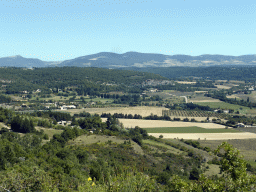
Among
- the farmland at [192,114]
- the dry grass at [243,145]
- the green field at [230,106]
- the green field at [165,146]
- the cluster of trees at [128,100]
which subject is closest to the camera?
the green field at [165,146]

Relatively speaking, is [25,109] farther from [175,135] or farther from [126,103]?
[175,135]

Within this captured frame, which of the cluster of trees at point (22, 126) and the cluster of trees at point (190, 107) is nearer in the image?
the cluster of trees at point (22, 126)

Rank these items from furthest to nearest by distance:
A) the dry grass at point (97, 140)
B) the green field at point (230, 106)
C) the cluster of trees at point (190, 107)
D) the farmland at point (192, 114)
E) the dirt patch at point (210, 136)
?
the cluster of trees at point (190, 107), the green field at point (230, 106), the farmland at point (192, 114), the dirt patch at point (210, 136), the dry grass at point (97, 140)

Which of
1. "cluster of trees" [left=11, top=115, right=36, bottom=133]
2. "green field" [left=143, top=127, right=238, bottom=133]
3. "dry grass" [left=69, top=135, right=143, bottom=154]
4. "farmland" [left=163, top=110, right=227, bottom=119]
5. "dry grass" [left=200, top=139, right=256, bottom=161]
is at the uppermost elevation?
"cluster of trees" [left=11, top=115, right=36, bottom=133]

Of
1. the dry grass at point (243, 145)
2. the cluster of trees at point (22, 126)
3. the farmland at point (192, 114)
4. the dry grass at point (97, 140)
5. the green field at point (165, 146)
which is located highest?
the cluster of trees at point (22, 126)

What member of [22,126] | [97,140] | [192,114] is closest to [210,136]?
[97,140]

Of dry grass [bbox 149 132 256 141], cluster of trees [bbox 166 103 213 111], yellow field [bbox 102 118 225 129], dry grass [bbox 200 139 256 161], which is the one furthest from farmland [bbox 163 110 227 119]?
dry grass [bbox 200 139 256 161]

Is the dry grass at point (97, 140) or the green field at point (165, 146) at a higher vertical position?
the dry grass at point (97, 140)

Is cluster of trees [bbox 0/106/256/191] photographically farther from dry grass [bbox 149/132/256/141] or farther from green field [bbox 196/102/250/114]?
green field [bbox 196/102/250/114]

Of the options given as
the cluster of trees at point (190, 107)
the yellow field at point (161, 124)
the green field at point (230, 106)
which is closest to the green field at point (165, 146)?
the yellow field at point (161, 124)

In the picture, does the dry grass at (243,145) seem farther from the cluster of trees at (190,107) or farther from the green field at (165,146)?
the cluster of trees at (190,107)

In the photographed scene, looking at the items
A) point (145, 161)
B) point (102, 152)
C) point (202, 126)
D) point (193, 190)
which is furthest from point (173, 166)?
point (202, 126)

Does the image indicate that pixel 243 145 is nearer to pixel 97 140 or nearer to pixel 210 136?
pixel 210 136
